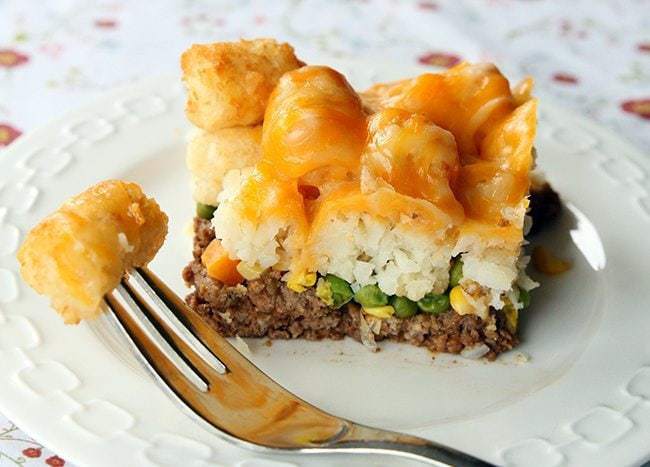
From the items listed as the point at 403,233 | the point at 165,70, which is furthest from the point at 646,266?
the point at 165,70

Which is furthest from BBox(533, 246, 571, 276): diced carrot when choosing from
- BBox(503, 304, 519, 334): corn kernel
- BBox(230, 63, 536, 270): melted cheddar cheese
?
BBox(230, 63, 536, 270): melted cheddar cheese

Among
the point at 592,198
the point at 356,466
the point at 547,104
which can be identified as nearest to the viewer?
the point at 356,466

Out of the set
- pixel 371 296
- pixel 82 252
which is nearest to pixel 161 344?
pixel 82 252

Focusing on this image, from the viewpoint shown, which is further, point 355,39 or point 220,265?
point 355,39

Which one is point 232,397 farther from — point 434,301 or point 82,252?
point 434,301

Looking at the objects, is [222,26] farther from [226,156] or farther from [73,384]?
[73,384]

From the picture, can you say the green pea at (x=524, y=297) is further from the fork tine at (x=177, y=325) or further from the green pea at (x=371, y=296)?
the fork tine at (x=177, y=325)
